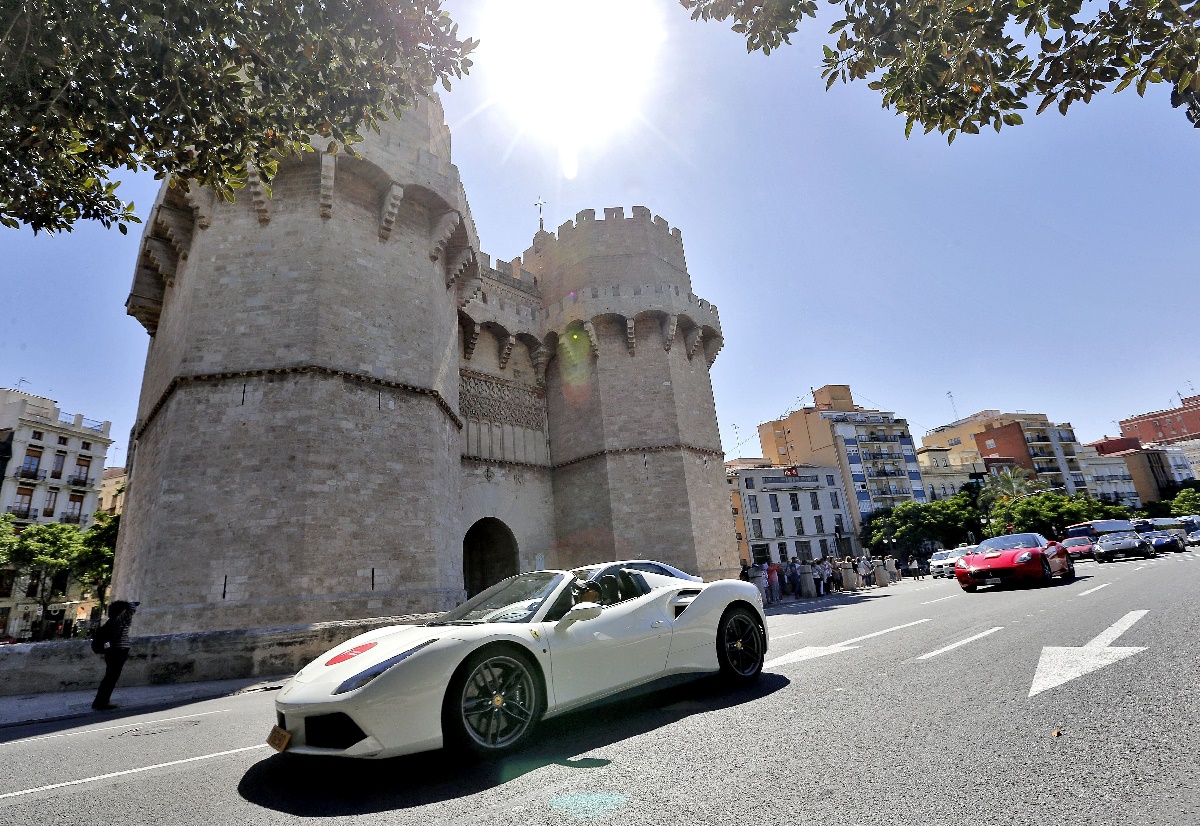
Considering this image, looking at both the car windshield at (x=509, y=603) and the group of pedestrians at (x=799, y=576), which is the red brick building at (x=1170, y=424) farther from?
the car windshield at (x=509, y=603)

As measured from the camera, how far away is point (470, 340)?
20.4m

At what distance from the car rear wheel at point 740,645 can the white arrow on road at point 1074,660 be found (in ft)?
6.69

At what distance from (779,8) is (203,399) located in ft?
44.6

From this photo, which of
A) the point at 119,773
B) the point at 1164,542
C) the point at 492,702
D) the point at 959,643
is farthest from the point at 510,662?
the point at 1164,542

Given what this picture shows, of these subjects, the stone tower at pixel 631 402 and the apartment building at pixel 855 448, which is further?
the apartment building at pixel 855 448

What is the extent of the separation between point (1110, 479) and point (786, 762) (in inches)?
3815

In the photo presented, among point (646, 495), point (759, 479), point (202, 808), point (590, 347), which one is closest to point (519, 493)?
point (646, 495)

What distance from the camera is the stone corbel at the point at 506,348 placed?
70.5 ft

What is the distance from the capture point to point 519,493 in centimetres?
2070

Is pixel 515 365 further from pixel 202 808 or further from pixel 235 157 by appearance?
pixel 202 808

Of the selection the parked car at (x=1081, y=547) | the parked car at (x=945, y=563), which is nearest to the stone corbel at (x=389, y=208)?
the parked car at (x=945, y=563)

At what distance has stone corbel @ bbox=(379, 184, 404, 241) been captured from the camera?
603 inches

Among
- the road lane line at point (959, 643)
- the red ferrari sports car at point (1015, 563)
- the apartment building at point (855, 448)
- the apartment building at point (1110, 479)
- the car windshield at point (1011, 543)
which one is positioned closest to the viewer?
the road lane line at point (959, 643)

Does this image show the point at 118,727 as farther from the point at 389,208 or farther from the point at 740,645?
the point at 389,208
